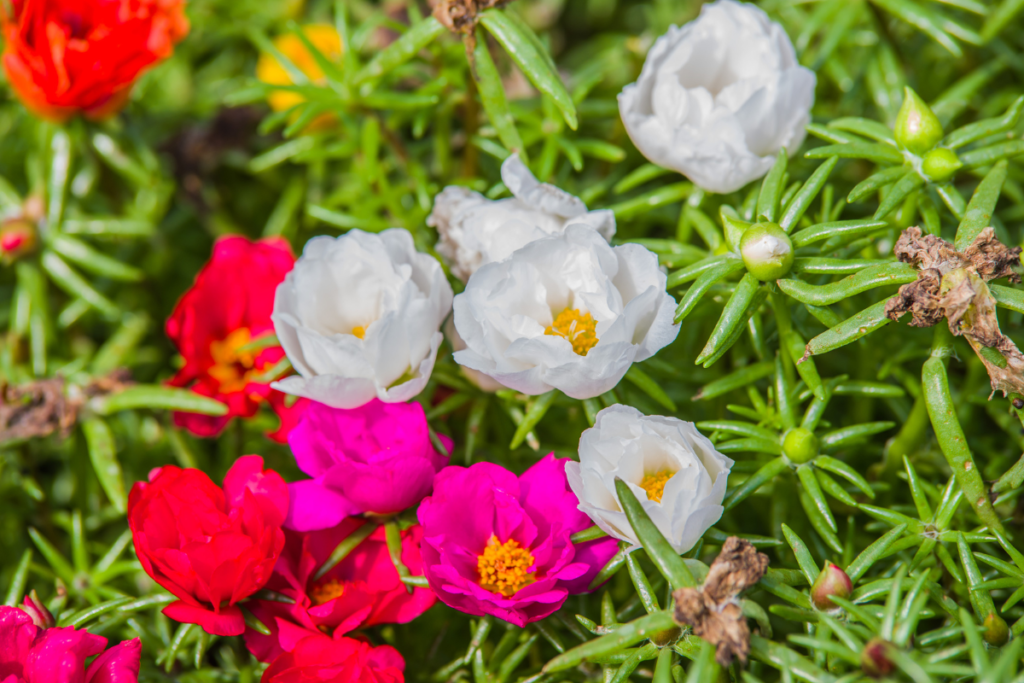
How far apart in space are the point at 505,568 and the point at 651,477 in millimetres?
213

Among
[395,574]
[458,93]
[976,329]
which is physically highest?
[458,93]

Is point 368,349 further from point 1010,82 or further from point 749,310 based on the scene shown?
point 1010,82

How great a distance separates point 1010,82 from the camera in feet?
4.91

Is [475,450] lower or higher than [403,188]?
lower

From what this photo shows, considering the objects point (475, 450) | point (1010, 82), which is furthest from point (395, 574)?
point (1010, 82)

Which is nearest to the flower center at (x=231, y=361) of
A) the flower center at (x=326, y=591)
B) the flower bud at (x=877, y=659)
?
the flower center at (x=326, y=591)

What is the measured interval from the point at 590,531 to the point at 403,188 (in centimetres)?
69

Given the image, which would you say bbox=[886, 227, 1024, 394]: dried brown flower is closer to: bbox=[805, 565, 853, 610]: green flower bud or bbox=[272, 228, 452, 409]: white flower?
bbox=[805, 565, 853, 610]: green flower bud

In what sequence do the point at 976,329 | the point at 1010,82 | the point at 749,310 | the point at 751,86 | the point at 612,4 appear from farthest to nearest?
the point at 612,4 < the point at 1010,82 < the point at 751,86 < the point at 749,310 < the point at 976,329

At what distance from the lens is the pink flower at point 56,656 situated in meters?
0.85

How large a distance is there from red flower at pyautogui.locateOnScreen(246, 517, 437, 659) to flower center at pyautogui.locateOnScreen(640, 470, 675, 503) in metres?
0.29

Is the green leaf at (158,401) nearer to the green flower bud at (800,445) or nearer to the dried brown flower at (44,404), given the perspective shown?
the dried brown flower at (44,404)

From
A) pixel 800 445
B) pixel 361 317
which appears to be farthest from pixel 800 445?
A: pixel 361 317

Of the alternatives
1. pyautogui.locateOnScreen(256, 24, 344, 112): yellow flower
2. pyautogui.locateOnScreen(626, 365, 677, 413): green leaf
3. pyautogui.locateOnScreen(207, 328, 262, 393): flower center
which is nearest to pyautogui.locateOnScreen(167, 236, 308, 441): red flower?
pyautogui.locateOnScreen(207, 328, 262, 393): flower center
